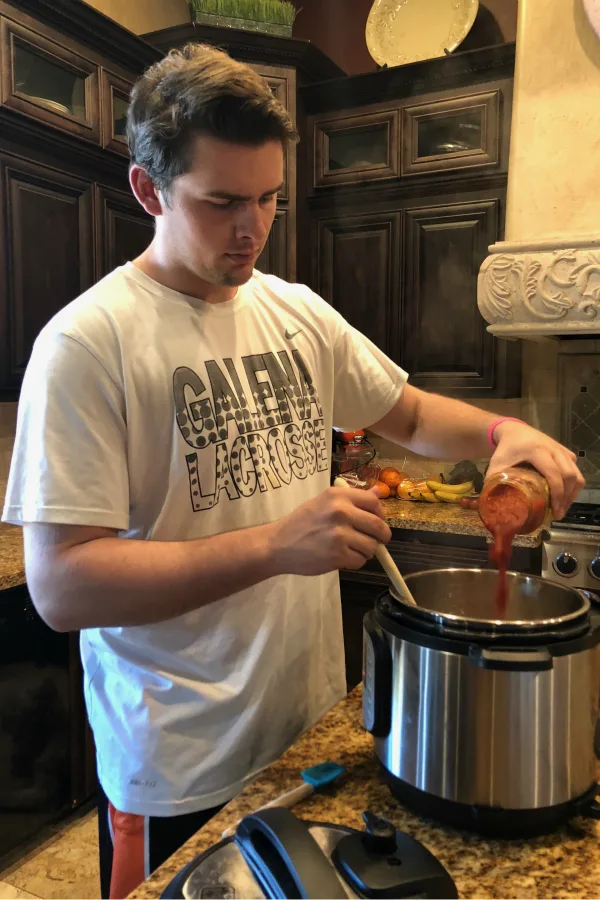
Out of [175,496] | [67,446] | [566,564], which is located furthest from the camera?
[566,564]

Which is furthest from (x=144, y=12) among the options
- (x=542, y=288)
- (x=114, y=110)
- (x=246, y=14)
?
(x=542, y=288)

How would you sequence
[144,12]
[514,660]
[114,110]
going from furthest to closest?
[144,12]
[114,110]
[514,660]

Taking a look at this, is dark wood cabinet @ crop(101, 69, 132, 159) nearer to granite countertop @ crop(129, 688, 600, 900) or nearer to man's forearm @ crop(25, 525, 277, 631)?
man's forearm @ crop(25, 525, 277, 631)

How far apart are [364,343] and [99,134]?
147 centimetres

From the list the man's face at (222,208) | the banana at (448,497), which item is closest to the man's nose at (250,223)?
the man's face at (222,208)

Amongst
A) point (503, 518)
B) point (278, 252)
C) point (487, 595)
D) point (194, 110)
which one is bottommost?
point (487, 595)

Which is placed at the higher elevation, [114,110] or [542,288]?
[114,110]

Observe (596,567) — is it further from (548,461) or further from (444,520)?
(548,461)

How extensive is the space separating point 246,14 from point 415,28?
66 centimetres

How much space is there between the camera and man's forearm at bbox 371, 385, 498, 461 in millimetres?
1229

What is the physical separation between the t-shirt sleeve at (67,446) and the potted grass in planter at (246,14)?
2.21m

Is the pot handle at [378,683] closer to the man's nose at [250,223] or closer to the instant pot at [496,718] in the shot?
the instant pot at [496,718]

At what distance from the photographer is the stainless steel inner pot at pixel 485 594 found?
0.86m

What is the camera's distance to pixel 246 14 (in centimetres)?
264
